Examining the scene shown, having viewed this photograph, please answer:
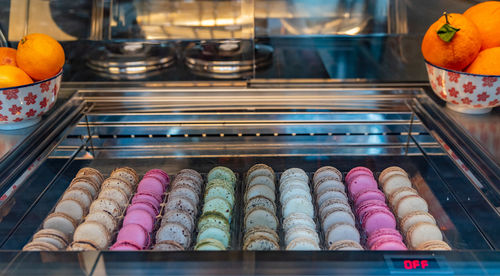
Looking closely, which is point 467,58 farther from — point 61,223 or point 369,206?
point 61,223

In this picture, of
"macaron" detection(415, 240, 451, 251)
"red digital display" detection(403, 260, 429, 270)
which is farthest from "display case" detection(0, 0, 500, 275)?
"macaron" detection(415, 240, 451, 251)

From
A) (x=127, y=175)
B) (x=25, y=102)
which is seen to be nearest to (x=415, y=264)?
(x=127, y=175)

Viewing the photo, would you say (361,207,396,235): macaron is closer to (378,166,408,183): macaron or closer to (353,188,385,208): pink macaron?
(353,188,385,208): pink macaron

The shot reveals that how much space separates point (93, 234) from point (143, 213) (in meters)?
0.14

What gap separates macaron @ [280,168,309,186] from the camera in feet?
4.69

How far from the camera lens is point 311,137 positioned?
5.28 ft

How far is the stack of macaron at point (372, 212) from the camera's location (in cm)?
114

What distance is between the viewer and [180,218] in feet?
4.06

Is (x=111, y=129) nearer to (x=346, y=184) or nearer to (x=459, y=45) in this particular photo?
(x=346, y=184)

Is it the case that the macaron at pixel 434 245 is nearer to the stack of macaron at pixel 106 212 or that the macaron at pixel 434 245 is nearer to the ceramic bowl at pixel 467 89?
the ceramic bowl at pixel 467 89

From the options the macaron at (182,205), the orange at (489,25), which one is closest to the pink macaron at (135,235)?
the macaron at (182,205)

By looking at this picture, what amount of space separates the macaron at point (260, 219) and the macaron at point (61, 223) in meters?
0.45

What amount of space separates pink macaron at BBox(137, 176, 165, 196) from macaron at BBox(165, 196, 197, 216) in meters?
0.09

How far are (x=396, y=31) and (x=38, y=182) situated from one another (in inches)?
67.6
